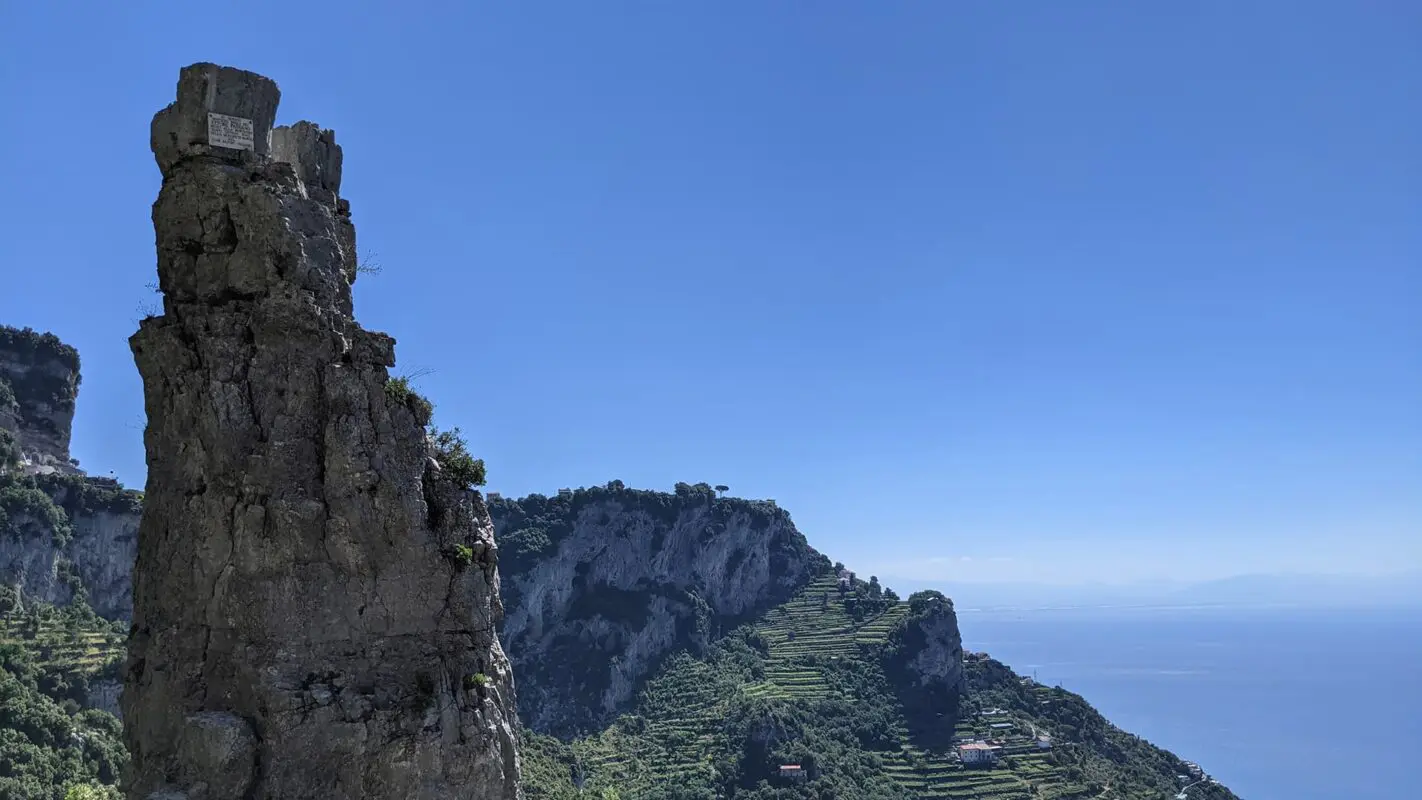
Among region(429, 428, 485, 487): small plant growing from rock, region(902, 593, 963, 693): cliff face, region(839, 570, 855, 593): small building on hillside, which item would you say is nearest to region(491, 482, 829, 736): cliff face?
region(839, 570, 855, 593): small building on hillside

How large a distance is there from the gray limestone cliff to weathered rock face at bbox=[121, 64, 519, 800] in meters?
62.9

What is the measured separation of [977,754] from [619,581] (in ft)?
189

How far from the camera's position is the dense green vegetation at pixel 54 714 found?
137ft

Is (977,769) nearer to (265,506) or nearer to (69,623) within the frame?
(69,623)

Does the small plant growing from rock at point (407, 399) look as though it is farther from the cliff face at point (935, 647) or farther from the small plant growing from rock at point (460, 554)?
the cliff face at point (935, 647)

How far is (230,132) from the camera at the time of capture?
14172mm

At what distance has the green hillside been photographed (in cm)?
8788

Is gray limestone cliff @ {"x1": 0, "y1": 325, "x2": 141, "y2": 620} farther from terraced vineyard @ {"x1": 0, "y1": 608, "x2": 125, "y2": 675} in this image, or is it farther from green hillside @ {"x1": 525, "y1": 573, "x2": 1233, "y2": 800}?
green hillside @ {"x1": 525, "y1": 573, "x2": 1233, "y2": 800}

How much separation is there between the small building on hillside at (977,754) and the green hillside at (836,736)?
4.01 feet

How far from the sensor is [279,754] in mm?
12398

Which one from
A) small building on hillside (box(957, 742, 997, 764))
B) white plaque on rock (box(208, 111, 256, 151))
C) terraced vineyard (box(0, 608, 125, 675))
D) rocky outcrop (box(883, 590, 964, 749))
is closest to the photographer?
white plaque on rock (box(208, 111, 256, 151))

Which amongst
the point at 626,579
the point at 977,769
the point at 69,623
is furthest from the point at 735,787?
the point at 69,623

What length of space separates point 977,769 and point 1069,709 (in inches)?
1154

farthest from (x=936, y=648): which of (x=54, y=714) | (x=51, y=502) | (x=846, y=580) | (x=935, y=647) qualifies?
Answer: (x=51, y=502)
